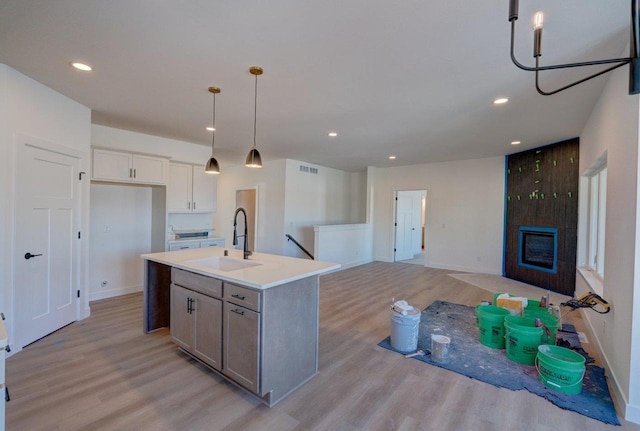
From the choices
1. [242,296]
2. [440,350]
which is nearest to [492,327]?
[440,350]

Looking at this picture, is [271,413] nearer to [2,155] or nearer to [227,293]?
[227,293]

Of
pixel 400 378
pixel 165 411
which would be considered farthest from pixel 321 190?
pixel 165 411

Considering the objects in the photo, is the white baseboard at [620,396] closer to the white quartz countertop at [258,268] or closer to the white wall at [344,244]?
the white quartz countertop at [258,268]

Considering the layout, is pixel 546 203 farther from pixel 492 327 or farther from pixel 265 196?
pixel 265 196

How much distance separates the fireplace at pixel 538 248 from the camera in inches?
209

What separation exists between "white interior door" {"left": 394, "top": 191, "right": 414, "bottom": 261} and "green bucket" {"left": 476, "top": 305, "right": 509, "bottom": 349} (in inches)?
192

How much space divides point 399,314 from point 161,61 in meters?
3.23

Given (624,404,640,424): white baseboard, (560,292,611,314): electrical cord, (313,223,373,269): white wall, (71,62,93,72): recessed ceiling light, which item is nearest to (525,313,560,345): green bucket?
(560,292,611,314): electrical cord

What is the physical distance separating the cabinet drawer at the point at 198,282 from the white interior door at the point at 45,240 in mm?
1553

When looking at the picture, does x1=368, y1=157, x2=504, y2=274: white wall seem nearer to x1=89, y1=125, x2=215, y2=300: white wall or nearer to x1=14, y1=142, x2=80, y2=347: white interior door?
x1=89, y1=125, x2=215, y2=300: white wall

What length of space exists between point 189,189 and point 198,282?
3213mm

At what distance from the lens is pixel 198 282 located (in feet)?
8.64

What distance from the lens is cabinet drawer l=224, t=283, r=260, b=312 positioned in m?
2.14

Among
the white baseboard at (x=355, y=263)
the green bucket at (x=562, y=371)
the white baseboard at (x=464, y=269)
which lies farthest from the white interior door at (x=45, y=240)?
the white baseboard at (x=464, y=269)
